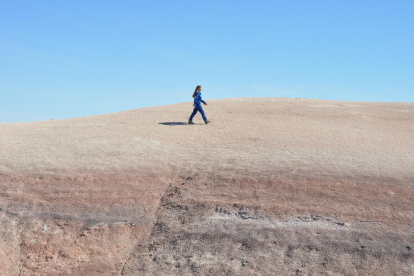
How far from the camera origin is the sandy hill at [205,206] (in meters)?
6.57

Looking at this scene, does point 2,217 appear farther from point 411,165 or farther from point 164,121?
point 411,165

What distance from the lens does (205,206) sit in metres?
7.73

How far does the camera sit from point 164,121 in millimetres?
15680

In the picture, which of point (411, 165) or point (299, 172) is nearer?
point (299, 172)

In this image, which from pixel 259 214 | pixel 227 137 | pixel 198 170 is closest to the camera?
pixel 259 214

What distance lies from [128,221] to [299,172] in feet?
13.7

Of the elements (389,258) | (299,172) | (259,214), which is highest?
(299,172)

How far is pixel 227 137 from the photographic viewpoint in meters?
12.5

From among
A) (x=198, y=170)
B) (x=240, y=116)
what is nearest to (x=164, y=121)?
(x=240, y=116)

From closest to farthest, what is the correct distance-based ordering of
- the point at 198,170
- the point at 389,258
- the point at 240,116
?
the point at 389,258, the point at 198,170, the point at 240,116

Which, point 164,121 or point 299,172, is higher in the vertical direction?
point 164,121

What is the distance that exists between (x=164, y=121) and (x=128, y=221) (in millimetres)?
8499

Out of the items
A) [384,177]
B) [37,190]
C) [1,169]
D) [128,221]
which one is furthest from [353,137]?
[1,169]

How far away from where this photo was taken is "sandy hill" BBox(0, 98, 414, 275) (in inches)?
259
